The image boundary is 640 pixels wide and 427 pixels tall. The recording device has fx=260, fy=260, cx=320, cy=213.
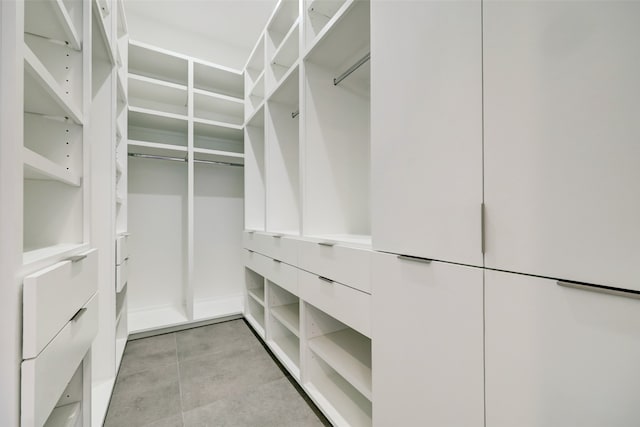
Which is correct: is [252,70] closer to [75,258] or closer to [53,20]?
[53,20]

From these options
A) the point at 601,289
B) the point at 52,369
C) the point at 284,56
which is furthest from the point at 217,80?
the point at 601,289

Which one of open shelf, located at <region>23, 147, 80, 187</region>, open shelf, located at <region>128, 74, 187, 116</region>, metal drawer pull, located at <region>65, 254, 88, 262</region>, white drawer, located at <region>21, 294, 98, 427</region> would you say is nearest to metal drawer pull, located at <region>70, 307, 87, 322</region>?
white drawer, located at <region>21, 294, 98, 427</region>

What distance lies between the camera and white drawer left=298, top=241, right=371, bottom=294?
992 mm

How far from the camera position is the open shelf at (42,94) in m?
0.65

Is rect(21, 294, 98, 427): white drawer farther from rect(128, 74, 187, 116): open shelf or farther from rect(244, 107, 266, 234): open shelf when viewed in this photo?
rect(128, 74, 187, 116): open shelf

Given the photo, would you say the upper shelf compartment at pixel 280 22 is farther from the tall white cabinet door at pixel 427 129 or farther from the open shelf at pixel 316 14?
the tall white cabinet door at pixel 427 129

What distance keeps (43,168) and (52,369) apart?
1.74 ft

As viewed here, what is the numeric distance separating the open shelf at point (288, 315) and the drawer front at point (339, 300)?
40cm

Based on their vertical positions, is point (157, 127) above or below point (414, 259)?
above

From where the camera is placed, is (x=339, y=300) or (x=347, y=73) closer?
(x=339, y=300)

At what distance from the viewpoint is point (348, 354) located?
133 centimetres

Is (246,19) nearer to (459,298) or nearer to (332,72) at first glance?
(332,72)

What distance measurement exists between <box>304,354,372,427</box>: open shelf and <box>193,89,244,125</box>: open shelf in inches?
94.1

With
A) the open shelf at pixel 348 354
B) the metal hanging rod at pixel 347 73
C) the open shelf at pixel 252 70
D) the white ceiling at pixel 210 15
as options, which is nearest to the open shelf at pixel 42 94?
the metal hanging rod at pixel 347 73
